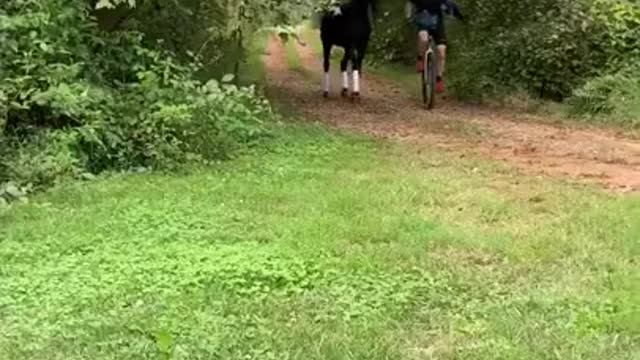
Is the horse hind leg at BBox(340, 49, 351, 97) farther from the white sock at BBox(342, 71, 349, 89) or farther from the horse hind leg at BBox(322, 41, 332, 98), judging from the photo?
the horse hind leg at BBox(322, 41, 332, 98)

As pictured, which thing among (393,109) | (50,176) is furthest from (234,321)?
(393,109)

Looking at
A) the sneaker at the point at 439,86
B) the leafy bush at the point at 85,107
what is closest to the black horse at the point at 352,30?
the sneaker at the point at 439,86

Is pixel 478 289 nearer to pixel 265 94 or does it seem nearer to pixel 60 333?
pixel 60 333

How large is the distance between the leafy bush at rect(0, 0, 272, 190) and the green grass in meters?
0.53

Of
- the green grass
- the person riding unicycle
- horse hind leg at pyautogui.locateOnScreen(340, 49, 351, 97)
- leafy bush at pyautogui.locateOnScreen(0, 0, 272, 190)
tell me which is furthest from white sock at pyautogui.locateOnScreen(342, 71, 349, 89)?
the green grass

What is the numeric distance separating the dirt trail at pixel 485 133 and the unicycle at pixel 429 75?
18 centimetres

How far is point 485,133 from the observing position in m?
11.6

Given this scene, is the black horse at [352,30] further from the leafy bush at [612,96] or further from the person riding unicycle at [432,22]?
the leafy bush at [612,96]

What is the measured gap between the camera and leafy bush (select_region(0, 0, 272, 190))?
8.71 meters

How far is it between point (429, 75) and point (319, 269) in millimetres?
8190

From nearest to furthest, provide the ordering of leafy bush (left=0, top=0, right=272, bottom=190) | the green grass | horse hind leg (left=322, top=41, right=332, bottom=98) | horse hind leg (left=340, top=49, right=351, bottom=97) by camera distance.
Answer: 1. the green grass
2. leafy bush (left=0, top=0, right=272, bottom=190)
3. horse hind leg (left=340, top=49, right=351, bottom=97)
4. horse hind leg (left=322, top=41, right=332, bottom=98)

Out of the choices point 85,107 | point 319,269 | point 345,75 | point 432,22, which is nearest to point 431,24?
point 432,22

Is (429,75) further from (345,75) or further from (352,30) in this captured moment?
(345,75)

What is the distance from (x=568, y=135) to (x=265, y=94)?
13.2 ft
